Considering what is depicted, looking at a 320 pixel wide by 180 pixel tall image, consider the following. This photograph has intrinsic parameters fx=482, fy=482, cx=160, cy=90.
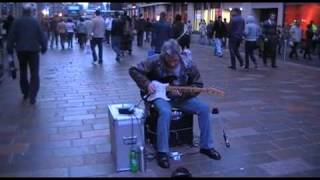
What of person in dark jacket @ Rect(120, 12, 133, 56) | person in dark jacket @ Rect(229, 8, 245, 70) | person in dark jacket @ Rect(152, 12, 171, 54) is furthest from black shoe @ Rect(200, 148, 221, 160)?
person in dark jacket @ Rect(120, 12, 133, 56)

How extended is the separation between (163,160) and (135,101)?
3.81 metres

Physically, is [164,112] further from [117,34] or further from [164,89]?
[117,34]

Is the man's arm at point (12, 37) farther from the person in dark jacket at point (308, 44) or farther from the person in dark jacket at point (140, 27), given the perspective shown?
the person in dark jacket at point (140, 27)

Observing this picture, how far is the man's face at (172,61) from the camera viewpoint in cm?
536

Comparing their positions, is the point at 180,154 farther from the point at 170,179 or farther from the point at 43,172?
the point at 43,172

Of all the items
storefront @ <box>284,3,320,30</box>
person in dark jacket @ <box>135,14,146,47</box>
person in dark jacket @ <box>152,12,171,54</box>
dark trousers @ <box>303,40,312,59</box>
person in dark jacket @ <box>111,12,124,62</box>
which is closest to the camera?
person in dark jacket @ <box>152,12,171,54</box>

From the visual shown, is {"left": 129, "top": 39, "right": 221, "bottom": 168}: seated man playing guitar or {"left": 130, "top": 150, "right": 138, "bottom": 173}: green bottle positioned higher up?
{"left": 129, "top": 39, "right": 221, "bottom": 168}: seated man playing guitar

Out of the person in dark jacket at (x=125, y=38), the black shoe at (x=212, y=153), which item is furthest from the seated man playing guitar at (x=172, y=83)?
the person in dark jacket at (x=125, y=38)

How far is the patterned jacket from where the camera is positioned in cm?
540

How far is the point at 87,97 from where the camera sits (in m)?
9.31

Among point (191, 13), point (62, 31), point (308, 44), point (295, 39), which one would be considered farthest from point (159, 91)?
point (191, 13)

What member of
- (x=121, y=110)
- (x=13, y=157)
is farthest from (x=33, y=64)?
(x=121, y=110)

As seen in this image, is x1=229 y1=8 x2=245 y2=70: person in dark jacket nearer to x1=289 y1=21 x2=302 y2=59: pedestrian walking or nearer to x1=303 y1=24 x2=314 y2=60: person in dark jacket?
x1=289 y1=21 x2=302 y2=59: pedestrian walking

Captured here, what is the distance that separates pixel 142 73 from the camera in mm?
5445
